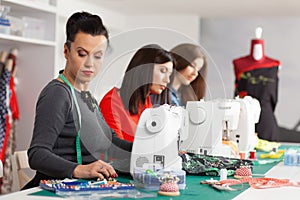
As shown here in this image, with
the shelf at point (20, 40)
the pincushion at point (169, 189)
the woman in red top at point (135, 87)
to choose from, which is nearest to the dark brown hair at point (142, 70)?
the woman in red top at point (135, 87)

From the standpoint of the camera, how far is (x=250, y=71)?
545 cm

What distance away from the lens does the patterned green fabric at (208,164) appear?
2416 millimetres

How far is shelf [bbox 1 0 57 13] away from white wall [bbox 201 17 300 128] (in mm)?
2797

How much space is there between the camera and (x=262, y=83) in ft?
18.2

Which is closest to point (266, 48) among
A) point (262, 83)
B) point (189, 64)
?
point (262, 83)

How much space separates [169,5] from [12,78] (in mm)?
2190

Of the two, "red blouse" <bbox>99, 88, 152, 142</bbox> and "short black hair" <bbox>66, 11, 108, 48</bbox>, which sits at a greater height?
"short black hair" <bbox>66, 11, 108, 48</bbox>

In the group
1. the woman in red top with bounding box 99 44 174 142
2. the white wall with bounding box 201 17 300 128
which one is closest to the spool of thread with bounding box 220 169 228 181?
the woman in red top with bounding box 99 44 174 142

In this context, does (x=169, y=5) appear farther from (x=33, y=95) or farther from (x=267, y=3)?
(x=33, y=95)

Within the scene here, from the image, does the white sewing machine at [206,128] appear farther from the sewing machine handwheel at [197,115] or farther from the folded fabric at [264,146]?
the folded fabric at [264,146]

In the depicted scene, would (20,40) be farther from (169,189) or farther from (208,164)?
(169,189)

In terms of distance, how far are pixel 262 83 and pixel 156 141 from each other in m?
3.52

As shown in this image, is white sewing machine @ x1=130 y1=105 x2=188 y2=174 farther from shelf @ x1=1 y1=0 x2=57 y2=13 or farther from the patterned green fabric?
shelf @ x1=1 y1=0 x2=57 y2=13

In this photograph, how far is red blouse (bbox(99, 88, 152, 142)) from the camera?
285cm
